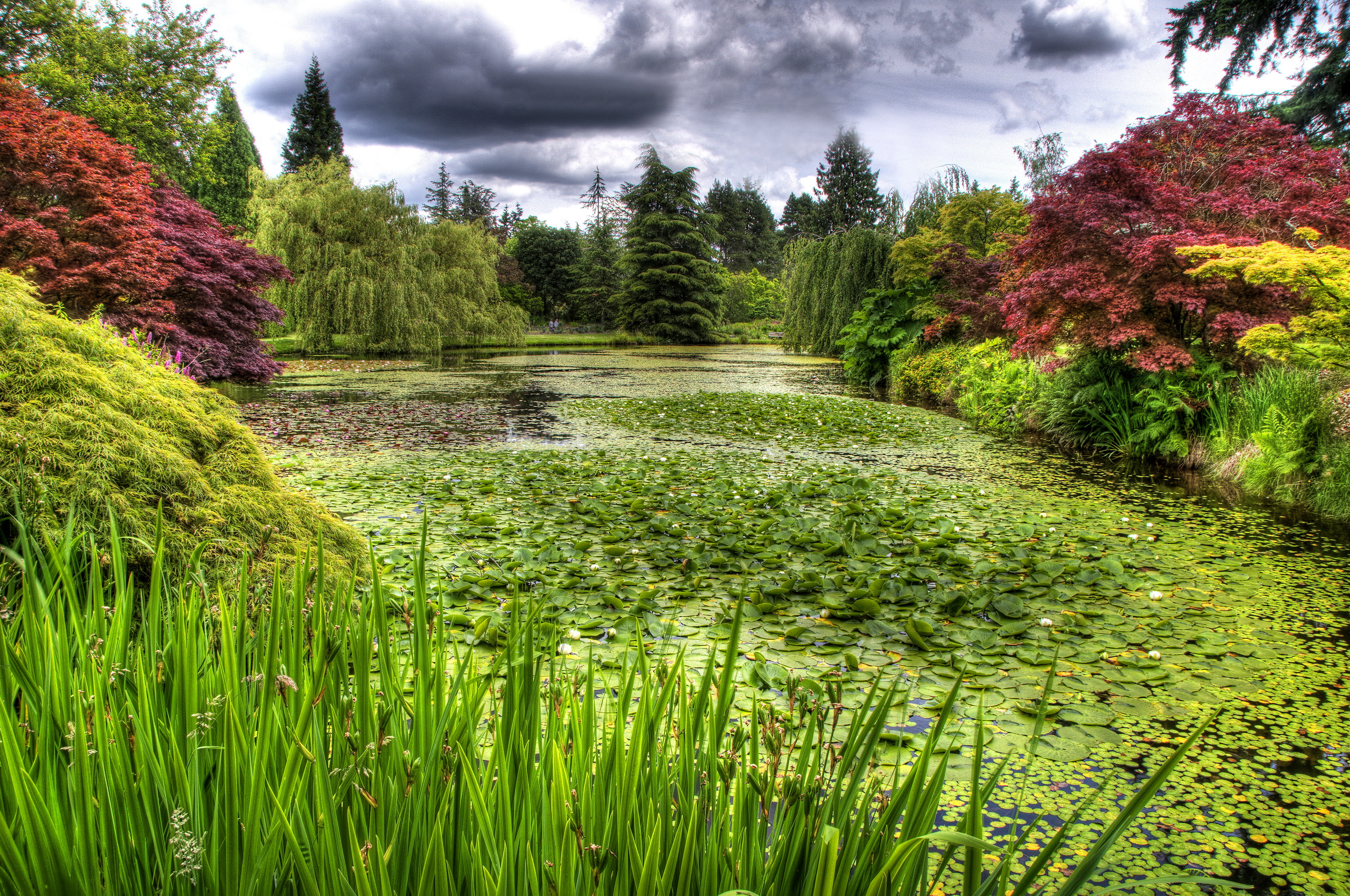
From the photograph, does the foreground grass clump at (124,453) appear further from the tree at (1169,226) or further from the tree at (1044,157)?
the tree at (1044,157)

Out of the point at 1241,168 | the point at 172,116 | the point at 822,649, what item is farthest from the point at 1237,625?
the point at 172,116

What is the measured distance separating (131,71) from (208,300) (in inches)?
385

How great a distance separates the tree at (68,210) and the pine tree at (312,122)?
31651 mm

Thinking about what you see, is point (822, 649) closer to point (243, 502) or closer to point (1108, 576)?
point (1108, 576)

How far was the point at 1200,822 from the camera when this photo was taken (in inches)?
67.7

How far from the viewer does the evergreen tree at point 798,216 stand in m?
53.4

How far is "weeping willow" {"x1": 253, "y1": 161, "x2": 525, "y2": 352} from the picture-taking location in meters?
17.6

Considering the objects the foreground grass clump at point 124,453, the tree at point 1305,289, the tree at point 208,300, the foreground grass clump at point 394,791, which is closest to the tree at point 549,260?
the tree at point 208,300

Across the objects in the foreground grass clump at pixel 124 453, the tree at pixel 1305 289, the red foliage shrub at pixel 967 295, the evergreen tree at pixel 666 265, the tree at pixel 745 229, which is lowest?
the foreground grass clump at pixel 124 453

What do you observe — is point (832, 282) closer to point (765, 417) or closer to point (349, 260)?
point (765, 417)

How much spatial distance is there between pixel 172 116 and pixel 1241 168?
21.9 meters

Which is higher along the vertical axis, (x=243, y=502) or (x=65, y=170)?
(x=65, y=170)

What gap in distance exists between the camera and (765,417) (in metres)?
9.33

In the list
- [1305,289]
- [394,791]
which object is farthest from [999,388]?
[394,791]
